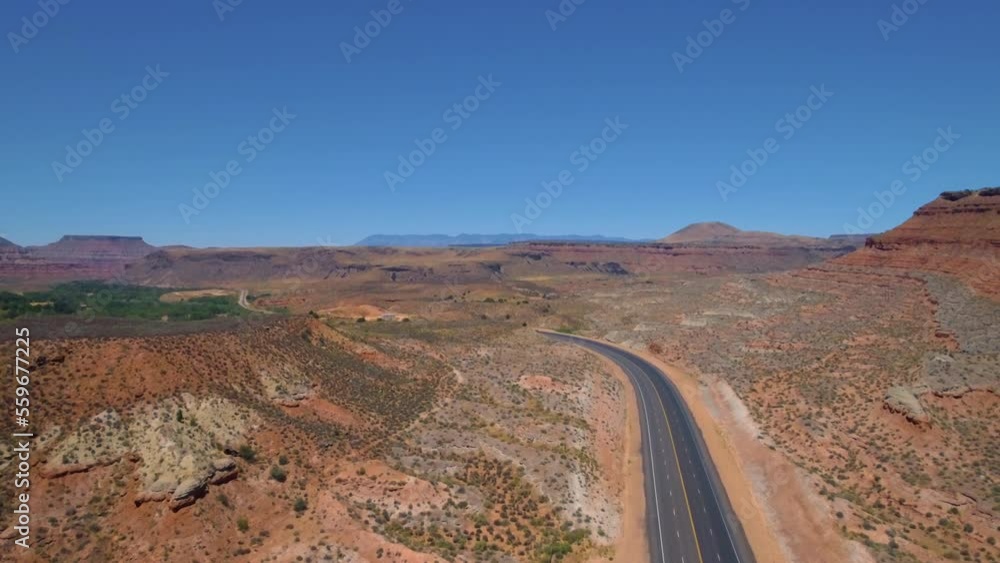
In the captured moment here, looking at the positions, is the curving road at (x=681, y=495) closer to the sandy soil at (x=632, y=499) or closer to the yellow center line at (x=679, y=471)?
the yellow center line at (x=679, y=471)

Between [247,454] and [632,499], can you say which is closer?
[247,454]

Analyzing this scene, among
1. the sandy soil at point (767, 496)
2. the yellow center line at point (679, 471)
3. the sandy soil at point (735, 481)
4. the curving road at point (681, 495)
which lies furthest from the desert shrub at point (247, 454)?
the sandy soil at point (767, 496)

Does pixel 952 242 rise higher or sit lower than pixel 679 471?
higher

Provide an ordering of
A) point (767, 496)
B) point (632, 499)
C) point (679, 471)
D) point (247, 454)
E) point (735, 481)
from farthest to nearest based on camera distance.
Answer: point (679, 471) < point (735, 481) < point (767, 496) < point (632, 499) < point (247, 454)

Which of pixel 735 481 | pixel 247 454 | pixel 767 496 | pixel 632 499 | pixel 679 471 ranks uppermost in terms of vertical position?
pixel 247 454

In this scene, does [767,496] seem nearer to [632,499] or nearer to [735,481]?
[735,481]

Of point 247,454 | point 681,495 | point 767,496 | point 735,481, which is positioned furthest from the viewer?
point 735,481

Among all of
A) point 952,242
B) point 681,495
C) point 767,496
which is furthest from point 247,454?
→ point 952,242

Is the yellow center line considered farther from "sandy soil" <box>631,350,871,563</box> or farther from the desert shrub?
the desert shrub

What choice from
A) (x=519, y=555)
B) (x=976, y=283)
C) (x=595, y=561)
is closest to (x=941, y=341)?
(x=976, y=283)
